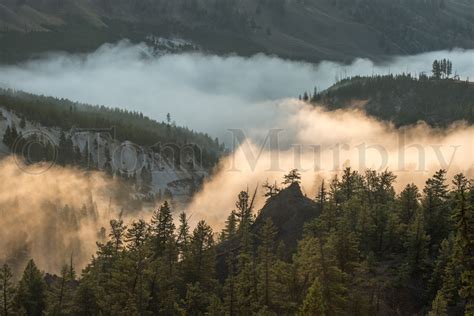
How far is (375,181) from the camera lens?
110m

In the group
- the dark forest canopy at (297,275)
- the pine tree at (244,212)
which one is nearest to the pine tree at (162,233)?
the dark forest canopy at (297,275)

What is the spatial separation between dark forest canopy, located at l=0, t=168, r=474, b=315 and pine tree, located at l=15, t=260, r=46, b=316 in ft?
0.43

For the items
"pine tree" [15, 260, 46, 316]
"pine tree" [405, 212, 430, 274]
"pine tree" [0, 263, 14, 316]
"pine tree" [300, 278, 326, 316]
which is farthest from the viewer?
"pine tree" [15, 260, 46, 316]

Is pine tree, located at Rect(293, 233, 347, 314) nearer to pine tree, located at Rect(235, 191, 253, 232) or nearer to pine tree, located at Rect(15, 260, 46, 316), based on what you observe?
pine tree, located at Rect(235, 191, 253, 232)

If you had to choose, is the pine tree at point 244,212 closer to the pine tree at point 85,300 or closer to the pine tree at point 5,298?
the pine tree at point 85,300

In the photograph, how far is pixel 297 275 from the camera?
72.1m

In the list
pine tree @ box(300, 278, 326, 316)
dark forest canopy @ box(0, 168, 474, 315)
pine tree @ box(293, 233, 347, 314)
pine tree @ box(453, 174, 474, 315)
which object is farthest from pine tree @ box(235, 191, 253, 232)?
pine tree @ box(453, 174, 474, 315)

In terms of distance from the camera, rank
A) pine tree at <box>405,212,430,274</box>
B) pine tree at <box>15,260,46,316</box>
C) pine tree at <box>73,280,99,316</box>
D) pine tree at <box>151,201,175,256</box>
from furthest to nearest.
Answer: pine tree at <box>151,201,175,256</box>, pine tree at <box>15,260,46,316</box>, pine tree at <box>405,212,430,274</box>, pine tree at <box>73,280,99,316</box>

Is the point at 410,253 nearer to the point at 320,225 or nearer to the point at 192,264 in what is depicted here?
the point at 320,225

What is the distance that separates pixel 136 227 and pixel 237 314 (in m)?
22.4

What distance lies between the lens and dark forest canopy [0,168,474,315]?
68562 millimetres

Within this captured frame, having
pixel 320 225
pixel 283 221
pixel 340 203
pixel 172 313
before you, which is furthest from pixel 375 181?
pixel 172 313

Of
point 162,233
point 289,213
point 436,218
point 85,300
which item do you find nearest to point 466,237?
point 436,218

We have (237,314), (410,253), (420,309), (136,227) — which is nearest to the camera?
(237,314)
